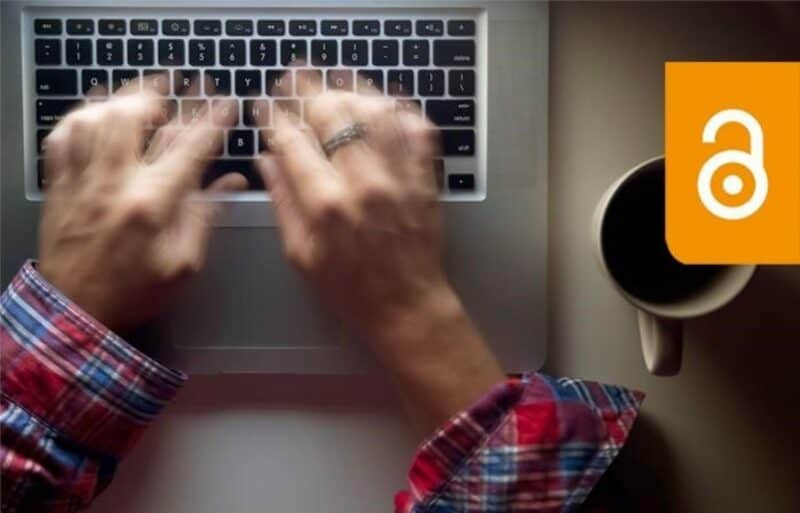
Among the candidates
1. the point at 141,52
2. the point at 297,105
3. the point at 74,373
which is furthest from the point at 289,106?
the point at 74,373

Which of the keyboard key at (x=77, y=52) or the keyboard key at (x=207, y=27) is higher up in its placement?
the keyboard key at (x=207, y=27)

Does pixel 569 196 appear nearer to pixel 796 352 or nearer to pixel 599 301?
pixel 599 301

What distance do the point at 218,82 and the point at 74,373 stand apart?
0.22 meters

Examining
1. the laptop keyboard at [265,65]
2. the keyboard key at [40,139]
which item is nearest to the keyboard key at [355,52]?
the laptop keyboard at [265,65]

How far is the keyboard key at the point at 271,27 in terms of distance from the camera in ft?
2.12

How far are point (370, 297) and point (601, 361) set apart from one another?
0.17 meters

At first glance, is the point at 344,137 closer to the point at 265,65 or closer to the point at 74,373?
the point at 265,65

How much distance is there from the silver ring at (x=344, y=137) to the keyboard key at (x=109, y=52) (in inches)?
6.3

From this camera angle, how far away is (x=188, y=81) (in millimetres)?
648

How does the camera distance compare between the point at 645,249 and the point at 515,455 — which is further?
the point at 645,249

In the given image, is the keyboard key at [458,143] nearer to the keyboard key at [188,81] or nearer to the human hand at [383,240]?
the human hand at [383,240]

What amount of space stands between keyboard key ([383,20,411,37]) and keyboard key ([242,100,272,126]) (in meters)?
0.10

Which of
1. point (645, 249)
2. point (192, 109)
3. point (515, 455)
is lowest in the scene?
point (515, 455)

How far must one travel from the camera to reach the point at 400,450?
2.17 ft
